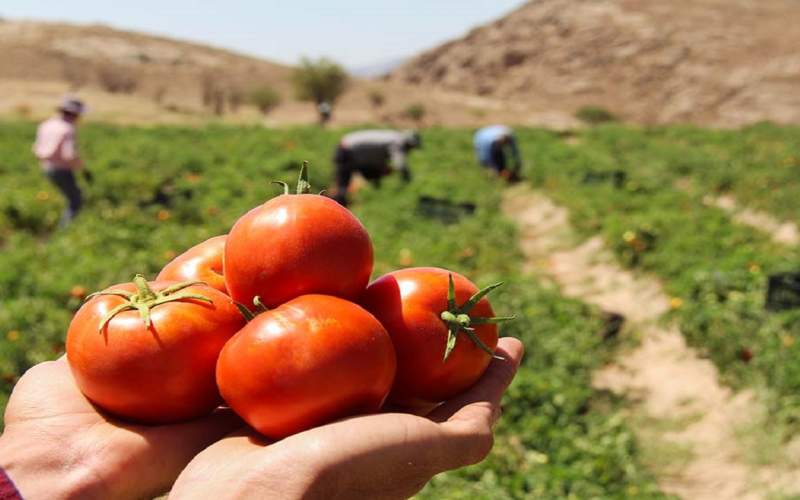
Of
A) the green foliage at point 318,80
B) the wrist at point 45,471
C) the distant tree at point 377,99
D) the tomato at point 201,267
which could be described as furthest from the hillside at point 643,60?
the wrist at point 45,471

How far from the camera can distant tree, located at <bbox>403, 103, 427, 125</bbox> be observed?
61.8 meters

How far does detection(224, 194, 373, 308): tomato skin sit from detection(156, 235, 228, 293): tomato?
176mm

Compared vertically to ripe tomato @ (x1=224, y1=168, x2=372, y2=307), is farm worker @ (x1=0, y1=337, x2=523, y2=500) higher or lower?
lower

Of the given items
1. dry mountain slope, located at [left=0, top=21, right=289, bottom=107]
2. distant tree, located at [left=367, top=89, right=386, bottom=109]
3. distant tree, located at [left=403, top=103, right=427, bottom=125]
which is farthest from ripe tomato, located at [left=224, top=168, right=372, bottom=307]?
distant tree, located at [left=367, top=89, right=386, bottom=109]

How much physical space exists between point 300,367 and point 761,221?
9.34 meters

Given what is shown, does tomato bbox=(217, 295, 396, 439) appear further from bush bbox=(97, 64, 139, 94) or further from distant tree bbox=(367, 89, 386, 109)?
bush bbox=(97, 64, 139, 94)

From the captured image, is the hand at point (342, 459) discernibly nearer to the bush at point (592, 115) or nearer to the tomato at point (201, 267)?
the tomato at point (201, 267)

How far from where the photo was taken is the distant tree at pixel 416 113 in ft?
203

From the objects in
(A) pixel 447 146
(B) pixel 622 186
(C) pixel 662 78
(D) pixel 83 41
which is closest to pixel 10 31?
(D) pixel 83 41

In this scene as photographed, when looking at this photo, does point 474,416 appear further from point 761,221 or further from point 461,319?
point 761,221

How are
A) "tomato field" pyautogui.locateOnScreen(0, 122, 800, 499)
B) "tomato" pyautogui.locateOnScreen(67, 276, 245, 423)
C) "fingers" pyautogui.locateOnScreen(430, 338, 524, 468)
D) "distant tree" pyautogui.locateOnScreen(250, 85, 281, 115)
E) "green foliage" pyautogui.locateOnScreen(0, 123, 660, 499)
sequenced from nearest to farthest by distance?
"tomato" pyautogui.locateOnScreen(67, 276, 245, 423) < "fingers" pyautogui.locateOnScreen(430, 338, 524, 468) < "green foliage" pyautogui.locateOnScreen(0, 123, 660, 499) < "tomato field" pyautogui.locateOnScreen(0, 122, 800, 499) < "distant tree" pyautogui.locateOnScreen(250, 85, 281, 115)

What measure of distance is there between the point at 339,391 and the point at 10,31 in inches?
3681

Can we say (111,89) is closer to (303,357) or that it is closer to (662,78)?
(662,78)

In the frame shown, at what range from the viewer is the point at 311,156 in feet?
48.7
